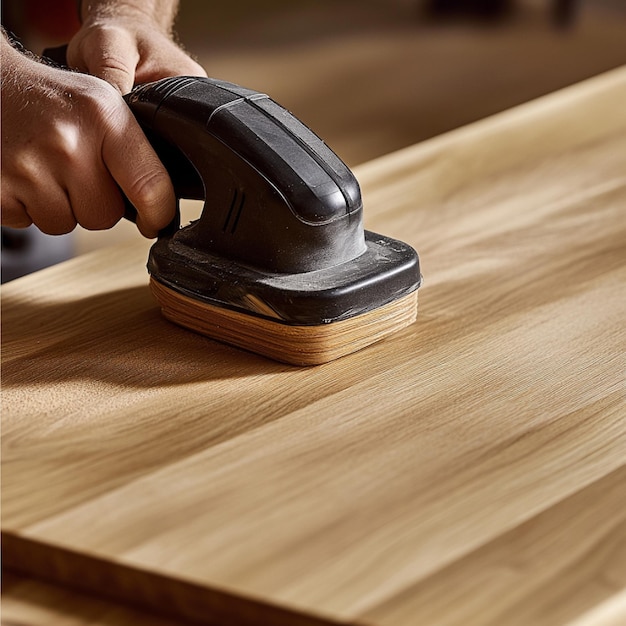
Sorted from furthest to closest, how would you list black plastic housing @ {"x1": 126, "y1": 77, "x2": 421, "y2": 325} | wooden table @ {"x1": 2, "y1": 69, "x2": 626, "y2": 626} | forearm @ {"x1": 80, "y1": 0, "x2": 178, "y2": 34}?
forearm @ {"x1": 80, "y1": 0, "x2": 178, "y2": 34}, black plastic housing @ {"x1": 126, "y1": 77, "x2": 421, "y2": 325}, wooden table @ {"x1": 2, "y1": 69, "x2": 626, "y2": 626}

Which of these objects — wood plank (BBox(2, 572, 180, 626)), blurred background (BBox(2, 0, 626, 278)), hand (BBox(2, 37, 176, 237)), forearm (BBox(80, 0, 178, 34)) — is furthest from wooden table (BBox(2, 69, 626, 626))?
blurred background (BBox(2, 0, 626, 278))

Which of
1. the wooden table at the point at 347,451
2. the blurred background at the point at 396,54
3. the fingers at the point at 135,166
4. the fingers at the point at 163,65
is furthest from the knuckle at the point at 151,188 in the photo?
the blurred background at the point at 396,54

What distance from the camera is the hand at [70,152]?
2.79 feet

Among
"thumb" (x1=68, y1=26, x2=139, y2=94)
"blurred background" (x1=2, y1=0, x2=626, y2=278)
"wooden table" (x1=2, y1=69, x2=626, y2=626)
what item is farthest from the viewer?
"blurred background" (x1=2, y1=0, x2=626, y2=278)

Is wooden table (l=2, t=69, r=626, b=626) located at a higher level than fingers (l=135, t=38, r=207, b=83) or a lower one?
lower

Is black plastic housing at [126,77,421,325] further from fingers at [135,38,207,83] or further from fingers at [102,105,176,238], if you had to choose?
fingers at [135,38,207,83]

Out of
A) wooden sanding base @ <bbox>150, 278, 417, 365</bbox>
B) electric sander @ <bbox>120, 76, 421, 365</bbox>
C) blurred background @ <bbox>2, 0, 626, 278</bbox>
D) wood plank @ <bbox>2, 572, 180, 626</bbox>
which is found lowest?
blurred background @ <bbox>2, 0, 626, 278</bbox>

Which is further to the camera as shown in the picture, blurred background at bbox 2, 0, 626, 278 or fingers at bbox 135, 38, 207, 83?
blurred background at bbox 2, 0, 626, 278

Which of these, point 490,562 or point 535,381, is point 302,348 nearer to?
point 535,381

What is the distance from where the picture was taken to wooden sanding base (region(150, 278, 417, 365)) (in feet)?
2.73

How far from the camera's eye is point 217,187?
0.87m

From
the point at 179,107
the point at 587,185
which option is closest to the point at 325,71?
the point at 587,185

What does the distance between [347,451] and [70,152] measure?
0.33 metres

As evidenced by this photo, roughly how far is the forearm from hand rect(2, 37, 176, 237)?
0.24 m
